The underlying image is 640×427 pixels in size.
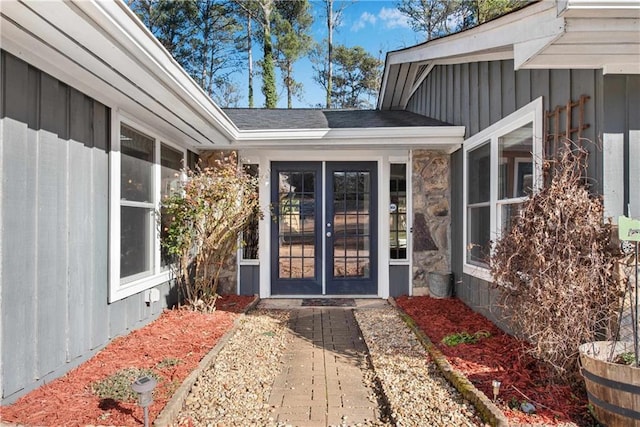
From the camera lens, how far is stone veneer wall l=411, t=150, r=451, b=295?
5.71 m

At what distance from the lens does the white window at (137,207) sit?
144 inches

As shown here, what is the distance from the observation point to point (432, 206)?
5.72m

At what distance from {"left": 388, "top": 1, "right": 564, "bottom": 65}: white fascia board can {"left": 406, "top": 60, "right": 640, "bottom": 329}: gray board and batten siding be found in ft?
1.31

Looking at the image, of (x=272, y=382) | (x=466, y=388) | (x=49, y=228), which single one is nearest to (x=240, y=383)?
(x=272, y=382)

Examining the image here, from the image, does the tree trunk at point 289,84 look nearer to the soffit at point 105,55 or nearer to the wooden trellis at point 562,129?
the soffit at point 105,55

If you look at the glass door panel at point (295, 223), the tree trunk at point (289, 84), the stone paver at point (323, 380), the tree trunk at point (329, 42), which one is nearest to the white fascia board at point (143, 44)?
the glass door panel at point (295, 223)

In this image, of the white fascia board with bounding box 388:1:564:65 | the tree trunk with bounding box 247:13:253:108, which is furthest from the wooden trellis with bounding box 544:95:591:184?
the tree trunk with bounding box 247:13:253:108

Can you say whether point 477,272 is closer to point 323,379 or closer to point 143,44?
point 323,379

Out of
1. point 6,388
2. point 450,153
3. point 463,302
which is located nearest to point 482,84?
point 450,153

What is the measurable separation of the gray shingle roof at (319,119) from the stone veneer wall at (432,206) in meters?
0.56

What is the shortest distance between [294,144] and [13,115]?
3293 mm

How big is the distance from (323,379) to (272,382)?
0.40 m

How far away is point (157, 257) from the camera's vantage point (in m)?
4.55

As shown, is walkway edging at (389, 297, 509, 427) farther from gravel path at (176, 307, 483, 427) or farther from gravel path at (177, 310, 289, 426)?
gravel path at (177, 310, 289, 426)
